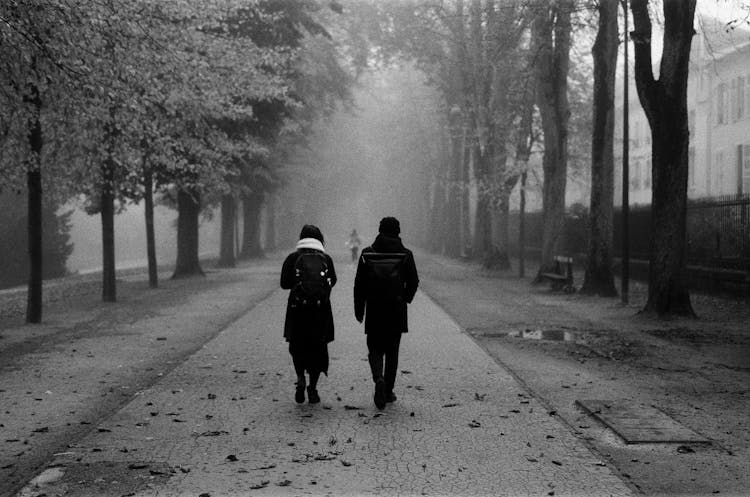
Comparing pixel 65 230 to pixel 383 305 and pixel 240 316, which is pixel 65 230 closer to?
pixel 240 316

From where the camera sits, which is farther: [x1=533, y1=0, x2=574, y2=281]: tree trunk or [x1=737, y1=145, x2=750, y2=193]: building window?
[x1=737, y1=145, x2=750, y2=193]: building window

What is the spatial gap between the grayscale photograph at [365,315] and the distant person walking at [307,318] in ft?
0.08

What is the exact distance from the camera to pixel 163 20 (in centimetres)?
1761

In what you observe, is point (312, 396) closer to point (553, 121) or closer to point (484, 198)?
point (553, 121)

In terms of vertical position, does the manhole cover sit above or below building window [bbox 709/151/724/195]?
below

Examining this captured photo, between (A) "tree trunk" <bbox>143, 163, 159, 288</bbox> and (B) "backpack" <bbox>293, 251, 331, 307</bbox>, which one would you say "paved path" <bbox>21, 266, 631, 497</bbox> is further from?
(A) "tree trunk" <bbox>143, 163, 159, 288</bbox>

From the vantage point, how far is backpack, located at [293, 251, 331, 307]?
9.66m

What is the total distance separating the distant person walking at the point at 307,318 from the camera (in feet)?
31.6

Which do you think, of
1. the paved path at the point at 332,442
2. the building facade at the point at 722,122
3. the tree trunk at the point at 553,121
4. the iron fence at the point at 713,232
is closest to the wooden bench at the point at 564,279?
the tree trunk at the point at 553,121

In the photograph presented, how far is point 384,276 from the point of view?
9648mm

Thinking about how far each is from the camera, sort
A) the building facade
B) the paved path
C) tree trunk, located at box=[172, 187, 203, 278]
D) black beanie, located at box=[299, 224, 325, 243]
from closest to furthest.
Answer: the paved path, black beanie, located at box=[299, 224, 325, 243], tree trunk, located at box=[172, 187, 203, 278], the building facade

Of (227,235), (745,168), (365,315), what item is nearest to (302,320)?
(365,315)

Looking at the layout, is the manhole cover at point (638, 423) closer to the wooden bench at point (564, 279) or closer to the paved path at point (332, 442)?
the paved path at point (332, 442)

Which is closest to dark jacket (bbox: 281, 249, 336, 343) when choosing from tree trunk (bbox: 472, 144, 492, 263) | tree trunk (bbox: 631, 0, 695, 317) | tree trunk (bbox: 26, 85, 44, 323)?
tree trunk (bbox: 26, 85, 44, 323)
